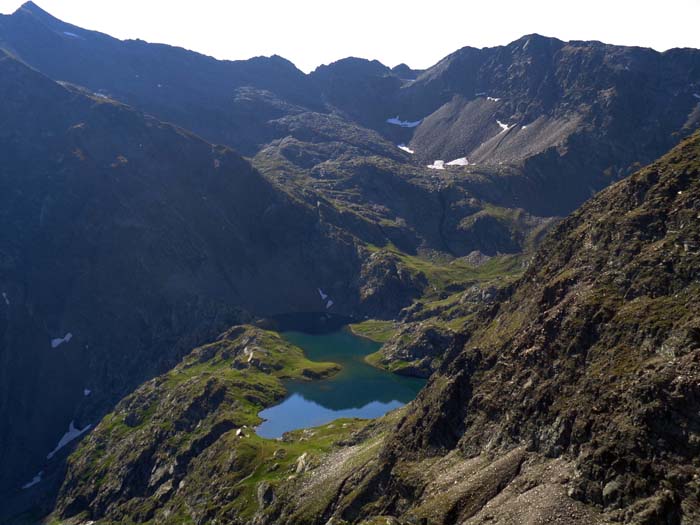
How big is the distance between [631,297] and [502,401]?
18.4m

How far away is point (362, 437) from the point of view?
10894 cm

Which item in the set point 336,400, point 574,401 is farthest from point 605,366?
point 336,400

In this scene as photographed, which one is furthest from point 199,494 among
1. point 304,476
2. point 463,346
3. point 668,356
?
point 668,356

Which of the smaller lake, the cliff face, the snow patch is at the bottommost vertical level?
the snow patch

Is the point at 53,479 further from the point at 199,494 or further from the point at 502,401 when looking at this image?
the point at 502,401

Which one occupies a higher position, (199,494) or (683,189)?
(683,189)

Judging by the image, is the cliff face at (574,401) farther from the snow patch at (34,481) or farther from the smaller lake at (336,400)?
the snow patch at (34,481)

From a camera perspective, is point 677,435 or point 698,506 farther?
point 677,435

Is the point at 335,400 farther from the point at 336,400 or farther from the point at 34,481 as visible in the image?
the point at 34,481

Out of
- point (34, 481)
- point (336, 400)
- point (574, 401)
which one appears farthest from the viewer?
point (34, 481)

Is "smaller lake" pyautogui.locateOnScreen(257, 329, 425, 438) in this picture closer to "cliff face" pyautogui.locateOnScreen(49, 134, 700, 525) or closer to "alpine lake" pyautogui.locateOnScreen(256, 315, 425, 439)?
"alpine lake" pyautogui.locateOnScreen(256, 315, 425, 439)

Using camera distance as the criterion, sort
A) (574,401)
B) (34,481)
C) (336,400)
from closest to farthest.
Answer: (574,401) → (336,400) → (34,481)

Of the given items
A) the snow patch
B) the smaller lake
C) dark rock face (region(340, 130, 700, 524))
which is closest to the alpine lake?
the smaller lake

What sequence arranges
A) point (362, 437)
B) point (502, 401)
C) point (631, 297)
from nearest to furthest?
point (631, 297) < point (502, 401) < point (362, 437)
